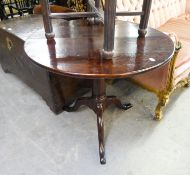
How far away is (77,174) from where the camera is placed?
1279mm

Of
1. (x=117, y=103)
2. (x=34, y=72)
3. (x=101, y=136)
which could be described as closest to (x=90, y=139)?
(x=101, y=136)

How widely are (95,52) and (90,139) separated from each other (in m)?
0.72

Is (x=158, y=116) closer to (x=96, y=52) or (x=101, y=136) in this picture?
(x=101, y=136)

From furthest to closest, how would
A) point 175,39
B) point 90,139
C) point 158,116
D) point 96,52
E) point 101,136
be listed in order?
point 158,116 → point 90,139 → point 101,136 → point 175,39 → point 96,52

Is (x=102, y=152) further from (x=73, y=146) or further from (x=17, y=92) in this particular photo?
(x=17, y=92)

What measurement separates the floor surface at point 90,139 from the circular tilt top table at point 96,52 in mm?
154

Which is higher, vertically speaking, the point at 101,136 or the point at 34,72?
the point at 34,72

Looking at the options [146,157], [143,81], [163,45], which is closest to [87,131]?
[146,157]

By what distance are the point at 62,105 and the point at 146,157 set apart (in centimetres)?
75

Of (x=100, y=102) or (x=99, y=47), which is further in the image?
(x=100, y=102)

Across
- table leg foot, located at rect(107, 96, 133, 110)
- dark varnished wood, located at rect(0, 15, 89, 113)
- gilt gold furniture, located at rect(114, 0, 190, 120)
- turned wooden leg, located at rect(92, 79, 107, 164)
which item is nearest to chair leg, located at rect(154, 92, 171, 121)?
gilt gold furniture, located at rect(114, 0, 190, 120)

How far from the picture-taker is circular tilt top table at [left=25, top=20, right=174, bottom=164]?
0.89 m

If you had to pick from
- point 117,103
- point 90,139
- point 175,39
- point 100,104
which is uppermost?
point 175,39

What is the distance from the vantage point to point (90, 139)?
150cm
